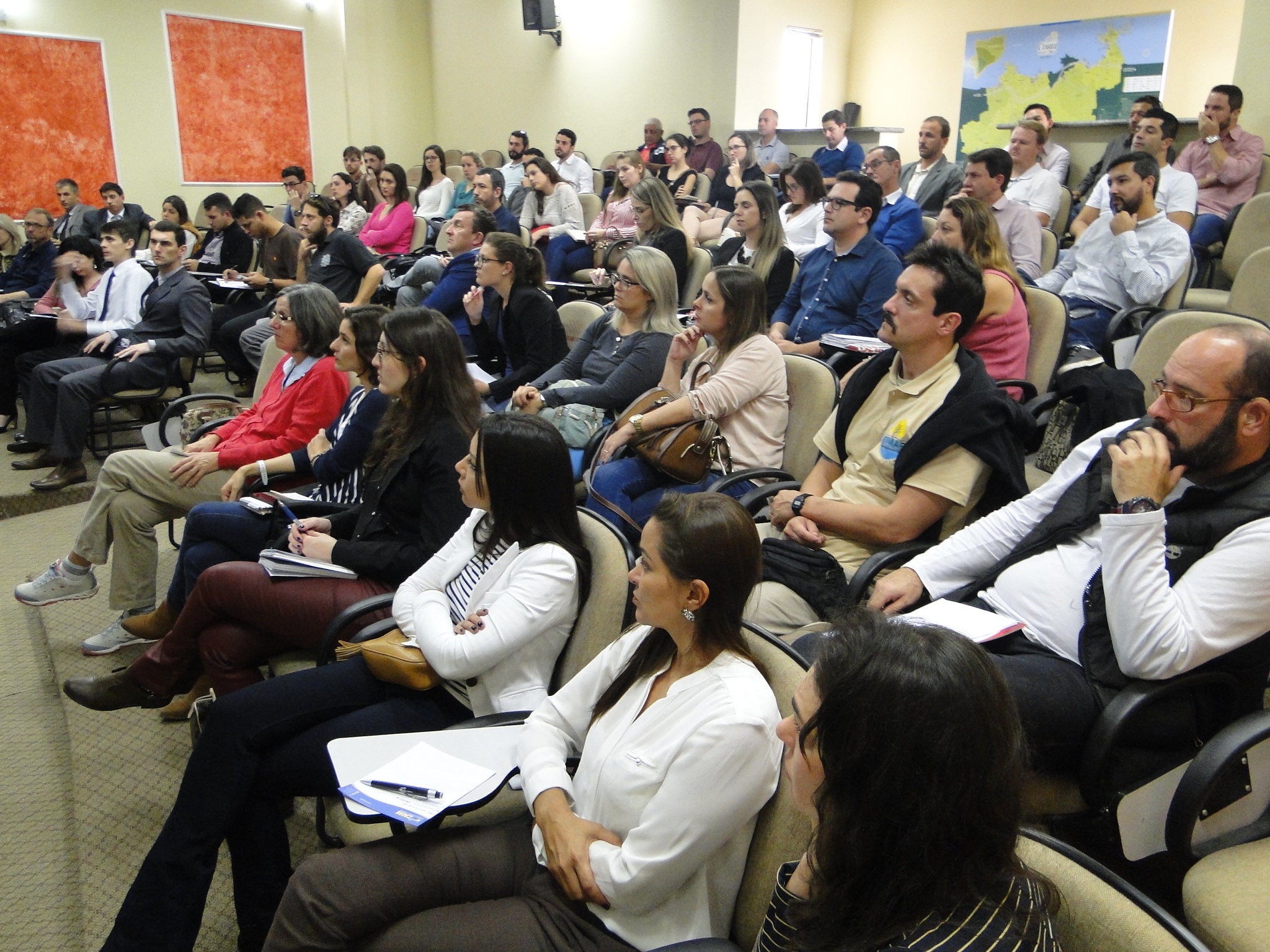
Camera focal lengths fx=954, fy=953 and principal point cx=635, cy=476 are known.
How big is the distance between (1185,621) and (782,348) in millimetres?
2369

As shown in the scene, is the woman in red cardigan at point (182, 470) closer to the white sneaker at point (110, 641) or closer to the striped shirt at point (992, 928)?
the white sneaker at point (110, 641)

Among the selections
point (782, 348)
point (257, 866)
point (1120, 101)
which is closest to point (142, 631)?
point (257, 866)

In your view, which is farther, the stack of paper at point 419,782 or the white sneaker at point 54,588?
the white sneaker at point 54,588

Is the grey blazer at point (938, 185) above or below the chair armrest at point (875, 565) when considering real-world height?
above

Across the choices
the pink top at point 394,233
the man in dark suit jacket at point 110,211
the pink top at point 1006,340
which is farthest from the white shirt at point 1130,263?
the man in dark suit jacket at point 110,211

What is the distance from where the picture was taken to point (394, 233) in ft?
23.8

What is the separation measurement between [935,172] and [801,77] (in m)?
4.11

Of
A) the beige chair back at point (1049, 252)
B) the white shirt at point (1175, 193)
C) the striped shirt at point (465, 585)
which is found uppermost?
the white shirt at point (1175, 193)

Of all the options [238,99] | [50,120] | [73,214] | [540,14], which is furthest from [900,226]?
[50,120]

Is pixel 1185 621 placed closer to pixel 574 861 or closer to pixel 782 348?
pixel 574 861

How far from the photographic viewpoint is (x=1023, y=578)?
1812mm

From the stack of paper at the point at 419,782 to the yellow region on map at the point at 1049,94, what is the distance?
881 cm

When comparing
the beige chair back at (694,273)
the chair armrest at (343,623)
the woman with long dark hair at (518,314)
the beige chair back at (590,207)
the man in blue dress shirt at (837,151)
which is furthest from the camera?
the man in blue dress shirt at (837,151)

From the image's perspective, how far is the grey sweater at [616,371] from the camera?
3459mm
